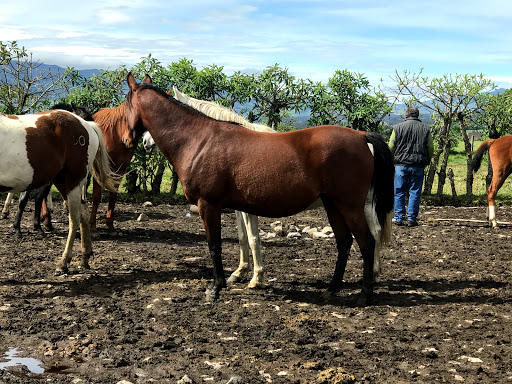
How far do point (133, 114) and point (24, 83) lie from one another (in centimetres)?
753

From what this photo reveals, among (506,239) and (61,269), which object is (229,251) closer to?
(61,269)

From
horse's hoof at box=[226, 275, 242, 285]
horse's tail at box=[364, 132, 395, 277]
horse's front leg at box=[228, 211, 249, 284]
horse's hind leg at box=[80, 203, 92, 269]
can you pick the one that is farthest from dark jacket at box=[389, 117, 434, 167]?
horse's hind leg at box=[80, 203, 92, 269]

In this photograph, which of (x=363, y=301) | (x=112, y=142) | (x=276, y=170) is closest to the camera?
(x=276, y=170)

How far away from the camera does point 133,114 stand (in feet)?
21.5

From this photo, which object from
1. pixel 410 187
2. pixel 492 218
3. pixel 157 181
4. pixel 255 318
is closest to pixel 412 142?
pixel 410 187

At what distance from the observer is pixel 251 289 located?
6621 mm

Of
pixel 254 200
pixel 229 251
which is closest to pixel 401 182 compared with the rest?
pixel 229 251

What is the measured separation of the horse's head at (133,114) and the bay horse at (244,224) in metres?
0.45

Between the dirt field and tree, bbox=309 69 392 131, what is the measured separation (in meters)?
4.97

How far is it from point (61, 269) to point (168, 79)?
6881 mm

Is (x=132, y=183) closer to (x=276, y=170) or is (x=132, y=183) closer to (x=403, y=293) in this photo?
(x=276, y=170)

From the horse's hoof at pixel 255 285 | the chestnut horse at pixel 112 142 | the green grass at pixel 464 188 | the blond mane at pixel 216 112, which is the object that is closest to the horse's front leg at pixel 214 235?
the horse's hoof at pixel 255 285

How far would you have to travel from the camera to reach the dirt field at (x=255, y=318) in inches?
173

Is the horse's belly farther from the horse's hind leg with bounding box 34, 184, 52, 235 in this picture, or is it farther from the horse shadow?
the horse shadow
